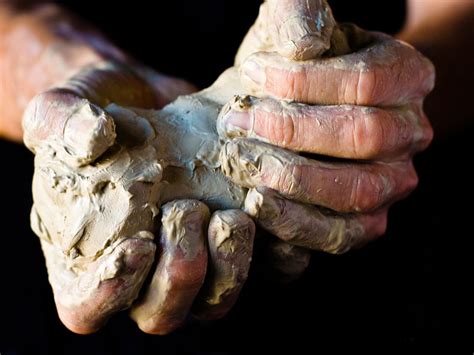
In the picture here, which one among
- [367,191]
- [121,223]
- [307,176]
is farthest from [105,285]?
[367,191]

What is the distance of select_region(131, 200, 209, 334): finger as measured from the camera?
0.88 meters

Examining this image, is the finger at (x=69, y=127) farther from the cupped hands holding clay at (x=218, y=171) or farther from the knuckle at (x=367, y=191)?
the knuckle at (x=367, y=191)

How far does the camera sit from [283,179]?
912 millimetres

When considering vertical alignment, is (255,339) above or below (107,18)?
below

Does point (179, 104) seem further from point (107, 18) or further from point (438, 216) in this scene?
point (107, 18)

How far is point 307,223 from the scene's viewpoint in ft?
3.13

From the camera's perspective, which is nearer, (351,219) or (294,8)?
(294,8)

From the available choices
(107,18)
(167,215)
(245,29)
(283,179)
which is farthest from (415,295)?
(107,18)

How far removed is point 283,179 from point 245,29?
867 mm

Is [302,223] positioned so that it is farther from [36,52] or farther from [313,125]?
[36,52]

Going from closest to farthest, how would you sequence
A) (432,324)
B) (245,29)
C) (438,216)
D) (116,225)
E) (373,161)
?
1. (116,225)
2. (373,161)
3. (432,324)
4. (438,216)
5. (245,29)

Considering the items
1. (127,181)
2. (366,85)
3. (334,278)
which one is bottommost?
(334,278)

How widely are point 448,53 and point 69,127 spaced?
0.96 meters

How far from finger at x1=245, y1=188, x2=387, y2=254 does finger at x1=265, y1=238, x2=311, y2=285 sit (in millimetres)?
37
